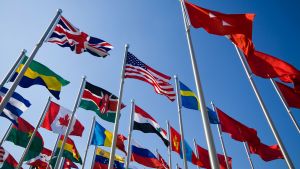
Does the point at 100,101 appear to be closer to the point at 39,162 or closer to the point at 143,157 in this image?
the point at 143,157

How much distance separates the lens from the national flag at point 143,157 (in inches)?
797

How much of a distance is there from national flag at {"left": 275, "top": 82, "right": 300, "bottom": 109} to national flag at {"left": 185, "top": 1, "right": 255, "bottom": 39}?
22.6ft

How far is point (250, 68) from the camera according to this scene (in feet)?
37.0

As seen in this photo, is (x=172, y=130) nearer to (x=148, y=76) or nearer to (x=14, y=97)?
(x=148, y=76)

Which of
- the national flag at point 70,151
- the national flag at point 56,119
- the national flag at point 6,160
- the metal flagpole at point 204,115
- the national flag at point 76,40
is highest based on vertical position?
the national flag at point 76,40

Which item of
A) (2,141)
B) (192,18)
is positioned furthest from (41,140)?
(192,18)

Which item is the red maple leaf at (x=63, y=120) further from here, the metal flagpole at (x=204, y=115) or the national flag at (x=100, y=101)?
the metal flagpole at (x=204, y=115)

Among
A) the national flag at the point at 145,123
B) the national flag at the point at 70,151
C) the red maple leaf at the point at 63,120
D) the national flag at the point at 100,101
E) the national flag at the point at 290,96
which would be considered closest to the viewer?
the national flag at the point at 290,96

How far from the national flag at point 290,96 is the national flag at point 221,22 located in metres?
6.89

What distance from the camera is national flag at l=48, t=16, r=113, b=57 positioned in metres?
12.5

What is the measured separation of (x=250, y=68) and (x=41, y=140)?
51.0ft

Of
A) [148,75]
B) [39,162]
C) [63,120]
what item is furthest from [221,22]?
[39,162]

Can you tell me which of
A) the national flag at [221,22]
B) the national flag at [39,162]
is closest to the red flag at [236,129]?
the national flag at [221,22]

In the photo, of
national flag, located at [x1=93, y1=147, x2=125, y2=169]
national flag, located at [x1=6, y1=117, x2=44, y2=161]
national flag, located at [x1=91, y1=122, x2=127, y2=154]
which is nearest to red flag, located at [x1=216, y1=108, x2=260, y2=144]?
national flag, located at [x1=91, y1=122, x2=127, y2=154]
